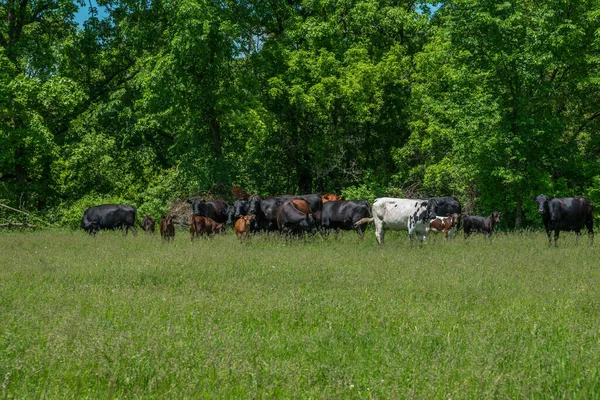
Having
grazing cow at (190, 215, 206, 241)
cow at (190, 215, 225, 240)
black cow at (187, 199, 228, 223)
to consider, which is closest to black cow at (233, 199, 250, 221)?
cow at (190, 215, 225, 240)

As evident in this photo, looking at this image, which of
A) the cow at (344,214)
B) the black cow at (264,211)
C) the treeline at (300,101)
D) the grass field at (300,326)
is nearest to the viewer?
the grass field at (300,326)

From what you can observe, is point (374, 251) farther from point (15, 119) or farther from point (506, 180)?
point (15, 119)

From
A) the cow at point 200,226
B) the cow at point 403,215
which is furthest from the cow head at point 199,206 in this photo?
the cow at point 403,215

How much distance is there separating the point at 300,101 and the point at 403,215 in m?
14.8

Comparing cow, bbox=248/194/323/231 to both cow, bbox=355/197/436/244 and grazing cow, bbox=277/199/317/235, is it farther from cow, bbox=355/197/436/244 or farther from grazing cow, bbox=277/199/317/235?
cow, bbox=355/197/436/244

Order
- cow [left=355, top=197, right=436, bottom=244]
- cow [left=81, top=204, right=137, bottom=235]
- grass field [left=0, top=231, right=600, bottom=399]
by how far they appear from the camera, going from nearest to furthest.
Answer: grass field [left=0, top=231, right=600, bottom=399] < cow [left=355, top=197, right=436, bottom=244] < cow [left=81, top=204, right=137, bottom=235]

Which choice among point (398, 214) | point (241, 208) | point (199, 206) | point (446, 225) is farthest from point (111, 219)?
point (446, 225)

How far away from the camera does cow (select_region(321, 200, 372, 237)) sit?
23.9 m

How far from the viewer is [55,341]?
7.00 meters

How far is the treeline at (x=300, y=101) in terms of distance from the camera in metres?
28.5

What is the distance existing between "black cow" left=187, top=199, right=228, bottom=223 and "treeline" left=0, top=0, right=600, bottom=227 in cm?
493

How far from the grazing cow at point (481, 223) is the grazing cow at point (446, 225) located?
572 mm

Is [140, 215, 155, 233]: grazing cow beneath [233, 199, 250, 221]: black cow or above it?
beneath

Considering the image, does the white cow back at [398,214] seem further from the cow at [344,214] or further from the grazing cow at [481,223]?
the grazing cow at [481,223]
